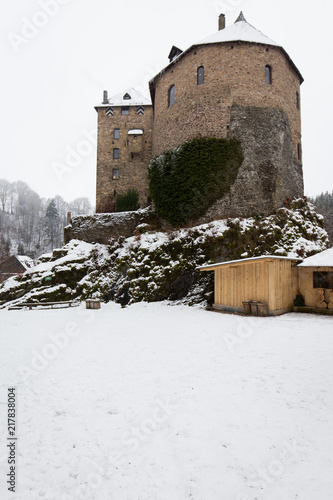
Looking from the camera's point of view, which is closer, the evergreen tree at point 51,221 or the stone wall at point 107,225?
the stone wall at point 107,225

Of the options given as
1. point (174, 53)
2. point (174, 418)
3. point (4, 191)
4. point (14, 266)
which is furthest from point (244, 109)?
point (4, 191)

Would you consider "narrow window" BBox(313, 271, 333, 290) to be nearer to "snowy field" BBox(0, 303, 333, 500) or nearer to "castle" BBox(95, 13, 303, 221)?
"snowy field" BBox(0, 303, 333, 500)

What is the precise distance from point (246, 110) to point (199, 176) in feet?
17.1

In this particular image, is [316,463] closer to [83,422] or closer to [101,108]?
[83,422]

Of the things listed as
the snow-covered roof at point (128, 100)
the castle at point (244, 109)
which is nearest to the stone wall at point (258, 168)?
the castle at point (244, 109)

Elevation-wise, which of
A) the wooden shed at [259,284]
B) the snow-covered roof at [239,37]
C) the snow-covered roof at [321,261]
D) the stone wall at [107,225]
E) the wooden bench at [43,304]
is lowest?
the wooden bench at [43,304]

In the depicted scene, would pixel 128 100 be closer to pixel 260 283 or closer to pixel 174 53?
pixel 174 53

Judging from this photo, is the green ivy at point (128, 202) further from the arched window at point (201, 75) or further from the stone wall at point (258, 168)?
the arched window at point (201, 75)

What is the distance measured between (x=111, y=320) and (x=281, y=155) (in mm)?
14673

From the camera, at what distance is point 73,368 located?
18.2ft

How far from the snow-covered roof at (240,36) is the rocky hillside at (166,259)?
11.0 meters

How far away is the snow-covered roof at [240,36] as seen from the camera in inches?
691

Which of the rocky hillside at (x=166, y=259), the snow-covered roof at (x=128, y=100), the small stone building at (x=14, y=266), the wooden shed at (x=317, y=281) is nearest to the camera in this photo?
the wooden shed at (x=317, y=281)

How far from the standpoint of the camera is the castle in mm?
16641
